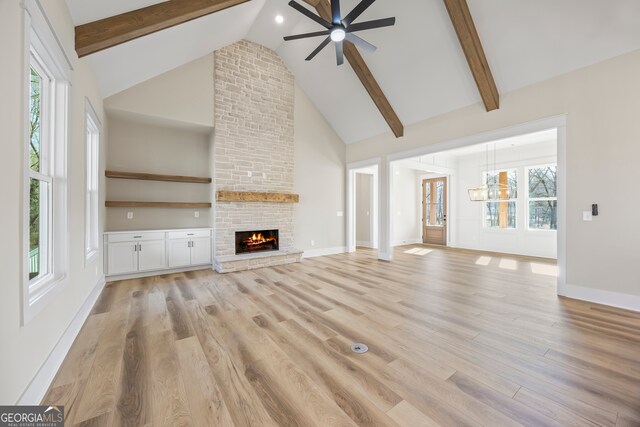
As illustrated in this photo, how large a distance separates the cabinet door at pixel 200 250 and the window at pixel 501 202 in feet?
25.4

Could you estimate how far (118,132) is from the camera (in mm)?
5090

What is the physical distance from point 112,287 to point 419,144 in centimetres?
638

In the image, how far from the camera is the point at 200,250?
5.50 meters

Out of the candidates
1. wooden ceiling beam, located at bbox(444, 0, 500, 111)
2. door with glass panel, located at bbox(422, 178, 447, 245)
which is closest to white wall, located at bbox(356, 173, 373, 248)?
door with glass panel, located at bbox(422, 178, 447, 245)

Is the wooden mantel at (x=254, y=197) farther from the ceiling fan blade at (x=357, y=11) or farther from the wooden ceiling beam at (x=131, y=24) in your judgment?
the ceiling fan blade at (x=357, y=11)

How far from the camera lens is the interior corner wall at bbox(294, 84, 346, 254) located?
271 inches

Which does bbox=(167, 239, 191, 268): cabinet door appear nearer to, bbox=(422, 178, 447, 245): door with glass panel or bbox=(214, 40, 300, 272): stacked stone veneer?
bbox=(214, 40, 300, 272): stacked stone veneer

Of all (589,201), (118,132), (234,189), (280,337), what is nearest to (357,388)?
(280,337)

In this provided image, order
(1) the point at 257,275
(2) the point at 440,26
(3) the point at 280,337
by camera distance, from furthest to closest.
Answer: (1) the point at 257,275 < (2) the point at 440,26 < (3) the point at 280,337

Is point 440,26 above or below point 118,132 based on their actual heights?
above

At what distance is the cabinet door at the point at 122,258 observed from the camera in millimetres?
4566

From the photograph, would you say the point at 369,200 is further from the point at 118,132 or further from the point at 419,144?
the point at 118,132

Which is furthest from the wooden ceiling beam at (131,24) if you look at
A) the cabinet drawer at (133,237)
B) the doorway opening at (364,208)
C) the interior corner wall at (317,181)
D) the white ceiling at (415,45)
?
the doorway opening at (364,208)

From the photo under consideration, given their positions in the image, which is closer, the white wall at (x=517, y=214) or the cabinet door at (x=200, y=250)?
the cabinet door at (x=200, y=250)
